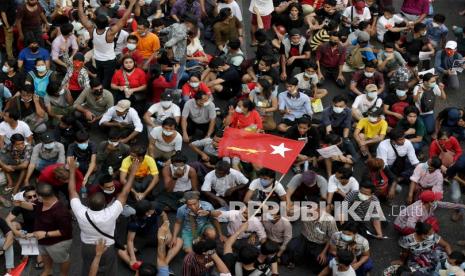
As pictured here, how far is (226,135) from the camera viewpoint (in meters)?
13.7

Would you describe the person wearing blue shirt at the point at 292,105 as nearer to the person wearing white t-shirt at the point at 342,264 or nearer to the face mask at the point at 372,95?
the face mask at the point at 372,95

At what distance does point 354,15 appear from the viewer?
1820 centimetres

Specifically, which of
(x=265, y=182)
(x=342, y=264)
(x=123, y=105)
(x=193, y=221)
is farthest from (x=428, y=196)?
(x=123, y=105)

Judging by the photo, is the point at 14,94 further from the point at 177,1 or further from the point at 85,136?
the point at 177,1

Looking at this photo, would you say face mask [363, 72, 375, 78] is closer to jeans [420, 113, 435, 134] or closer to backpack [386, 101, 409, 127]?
backpack [386, 101, 409, 127]

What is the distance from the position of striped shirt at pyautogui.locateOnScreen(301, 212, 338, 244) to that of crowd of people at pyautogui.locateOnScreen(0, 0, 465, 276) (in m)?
0.03

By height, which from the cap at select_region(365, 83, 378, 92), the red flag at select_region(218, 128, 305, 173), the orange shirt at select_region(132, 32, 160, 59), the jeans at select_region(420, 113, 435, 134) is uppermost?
the red flag at select_region(218, 128, 305, 173)

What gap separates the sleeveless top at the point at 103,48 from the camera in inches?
628

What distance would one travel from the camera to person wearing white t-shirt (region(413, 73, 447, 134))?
1580 centimetres

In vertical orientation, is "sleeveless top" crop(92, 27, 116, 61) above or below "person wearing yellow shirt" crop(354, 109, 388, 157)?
above

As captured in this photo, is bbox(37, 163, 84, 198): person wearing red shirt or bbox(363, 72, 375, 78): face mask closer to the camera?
bbox(37, 163, 84, 198): person wearing red shirt

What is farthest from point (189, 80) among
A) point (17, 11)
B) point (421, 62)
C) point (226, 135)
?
point (421, 62)

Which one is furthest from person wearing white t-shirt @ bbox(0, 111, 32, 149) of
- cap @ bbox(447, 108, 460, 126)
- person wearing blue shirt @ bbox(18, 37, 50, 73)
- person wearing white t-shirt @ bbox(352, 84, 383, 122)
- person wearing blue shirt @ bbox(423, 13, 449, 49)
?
person wearing blue shirt @ bbox(423, 13, 449, 49)

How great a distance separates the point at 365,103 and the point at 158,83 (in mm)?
3518
